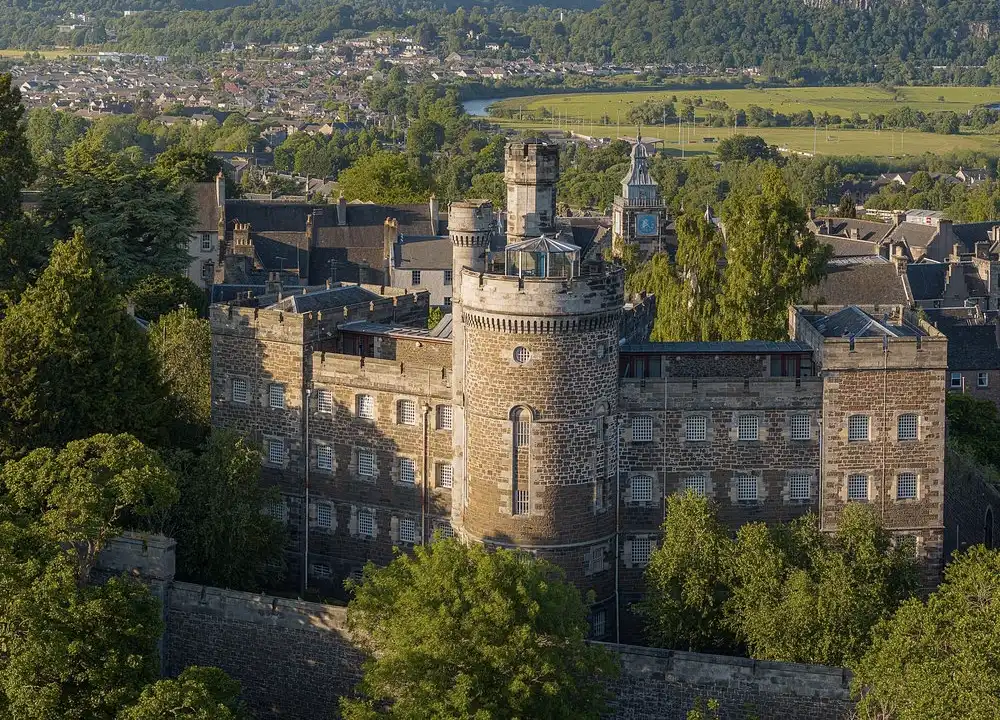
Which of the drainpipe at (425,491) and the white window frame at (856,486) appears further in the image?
the drainpipe at (425,491)

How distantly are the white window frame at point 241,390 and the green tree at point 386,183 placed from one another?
8793 centimetres

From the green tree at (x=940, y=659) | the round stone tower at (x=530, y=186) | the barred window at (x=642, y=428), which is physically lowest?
the green tree at (x=940, y=659)

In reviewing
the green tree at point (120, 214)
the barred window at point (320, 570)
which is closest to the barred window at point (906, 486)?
the barred window at point (320, 570)

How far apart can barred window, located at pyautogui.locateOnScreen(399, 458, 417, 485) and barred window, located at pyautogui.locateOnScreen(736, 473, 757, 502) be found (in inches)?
403

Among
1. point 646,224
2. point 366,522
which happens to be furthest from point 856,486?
point 646,224

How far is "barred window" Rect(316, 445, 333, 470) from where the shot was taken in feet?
218

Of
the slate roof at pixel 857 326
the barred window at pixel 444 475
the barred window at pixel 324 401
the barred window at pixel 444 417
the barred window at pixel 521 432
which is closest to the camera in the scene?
the barred window at pixel 521 432

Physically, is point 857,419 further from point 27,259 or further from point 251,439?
point 27,259

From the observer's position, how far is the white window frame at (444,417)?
210 feet

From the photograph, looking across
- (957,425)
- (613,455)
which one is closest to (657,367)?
(613,455)

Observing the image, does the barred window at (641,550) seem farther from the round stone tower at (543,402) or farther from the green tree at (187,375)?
the green tree at (187,375)

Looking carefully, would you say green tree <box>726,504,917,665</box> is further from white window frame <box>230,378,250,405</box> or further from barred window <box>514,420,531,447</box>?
white window frame <box>230,378,250,405</box>

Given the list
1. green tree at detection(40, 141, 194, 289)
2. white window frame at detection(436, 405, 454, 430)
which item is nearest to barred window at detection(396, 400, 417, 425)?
white window frame at detection(436, 405, 454, 430)

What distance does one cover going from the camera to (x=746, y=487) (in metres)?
63.2
